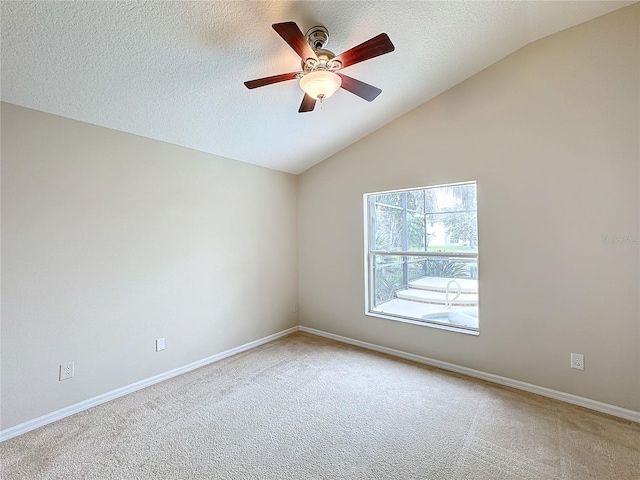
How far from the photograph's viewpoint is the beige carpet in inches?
68.3

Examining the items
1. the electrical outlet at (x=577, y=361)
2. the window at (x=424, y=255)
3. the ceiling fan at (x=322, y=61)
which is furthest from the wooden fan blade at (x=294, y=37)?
the electrical outlet at (x=577, y=361)

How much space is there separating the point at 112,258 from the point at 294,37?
2307 millimetres

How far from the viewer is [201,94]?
238cm

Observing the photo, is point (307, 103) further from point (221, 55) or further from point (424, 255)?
point (424, 255)

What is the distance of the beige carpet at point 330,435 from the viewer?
68.3 inches


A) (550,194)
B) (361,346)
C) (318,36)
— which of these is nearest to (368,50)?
(318,36)

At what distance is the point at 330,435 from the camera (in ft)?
6.69

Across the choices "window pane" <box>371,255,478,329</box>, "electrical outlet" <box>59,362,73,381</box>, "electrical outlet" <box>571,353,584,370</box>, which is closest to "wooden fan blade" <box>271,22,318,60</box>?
"window pane" <box>371,255,478,329</box>

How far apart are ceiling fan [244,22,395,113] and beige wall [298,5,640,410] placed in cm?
137

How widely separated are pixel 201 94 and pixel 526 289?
3.23m

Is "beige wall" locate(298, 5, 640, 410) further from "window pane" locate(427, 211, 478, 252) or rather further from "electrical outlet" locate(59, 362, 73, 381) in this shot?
"electrical outlet" locate(59, 362, 73, 381)

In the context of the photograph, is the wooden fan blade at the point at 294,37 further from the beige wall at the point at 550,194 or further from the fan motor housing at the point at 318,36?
the beige wall at the point at 550,194

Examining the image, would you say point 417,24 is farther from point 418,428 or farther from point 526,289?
point 418,428

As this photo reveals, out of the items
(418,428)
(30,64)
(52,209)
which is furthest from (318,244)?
(30,64)
